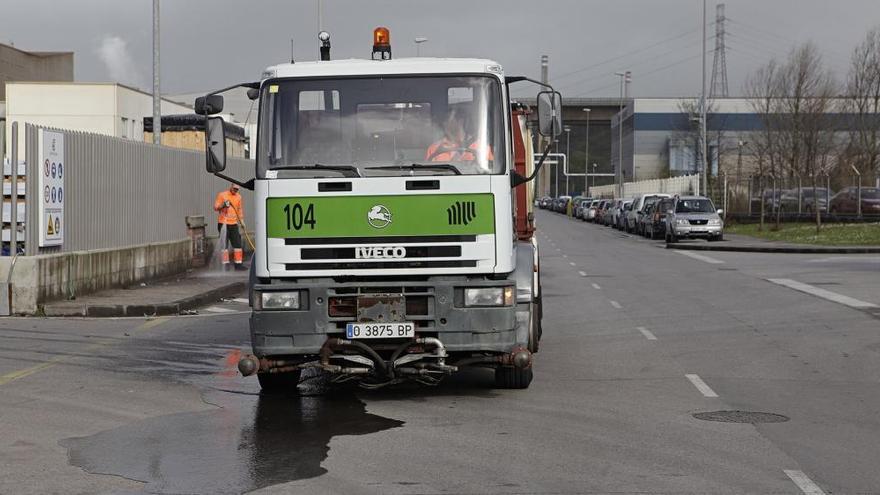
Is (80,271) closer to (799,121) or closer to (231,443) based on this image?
(231,443)

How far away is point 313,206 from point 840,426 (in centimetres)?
432

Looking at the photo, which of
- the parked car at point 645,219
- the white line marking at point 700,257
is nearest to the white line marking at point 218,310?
the white line marking at point 700,257

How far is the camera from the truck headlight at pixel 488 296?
10.6 m

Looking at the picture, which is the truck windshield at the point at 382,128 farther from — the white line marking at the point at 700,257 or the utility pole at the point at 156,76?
the white line marking at the point at 700,257

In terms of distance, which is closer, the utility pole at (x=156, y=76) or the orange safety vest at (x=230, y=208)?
the orange safety vest at (x=230, y=208)

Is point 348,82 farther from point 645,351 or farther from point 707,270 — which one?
point 707,270

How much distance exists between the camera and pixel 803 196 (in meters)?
57.5

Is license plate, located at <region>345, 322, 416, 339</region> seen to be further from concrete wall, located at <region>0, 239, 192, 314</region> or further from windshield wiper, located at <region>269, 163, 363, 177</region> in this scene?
concrete wall, located at <region>0, 239, 192, 314</region>

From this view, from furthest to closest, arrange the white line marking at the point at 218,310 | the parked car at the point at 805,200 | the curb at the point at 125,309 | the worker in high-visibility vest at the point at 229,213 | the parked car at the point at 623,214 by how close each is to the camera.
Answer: the parked car at the point at 623,214 < the parked car at the point at 805,200 < the worker in high-visibility vest at the point at 229,213 < the white line marking at the point at 218,310 < the curb at the point at 125,309

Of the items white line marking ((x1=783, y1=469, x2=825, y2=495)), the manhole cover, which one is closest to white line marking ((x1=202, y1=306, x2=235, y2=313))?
the manhole cover

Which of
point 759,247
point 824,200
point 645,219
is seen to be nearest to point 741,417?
point 759,247

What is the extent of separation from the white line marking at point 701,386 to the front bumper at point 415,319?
6.28 ft

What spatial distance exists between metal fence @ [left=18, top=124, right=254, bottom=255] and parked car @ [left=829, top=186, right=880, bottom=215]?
32113mm

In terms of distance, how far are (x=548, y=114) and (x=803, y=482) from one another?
413 centimetres
